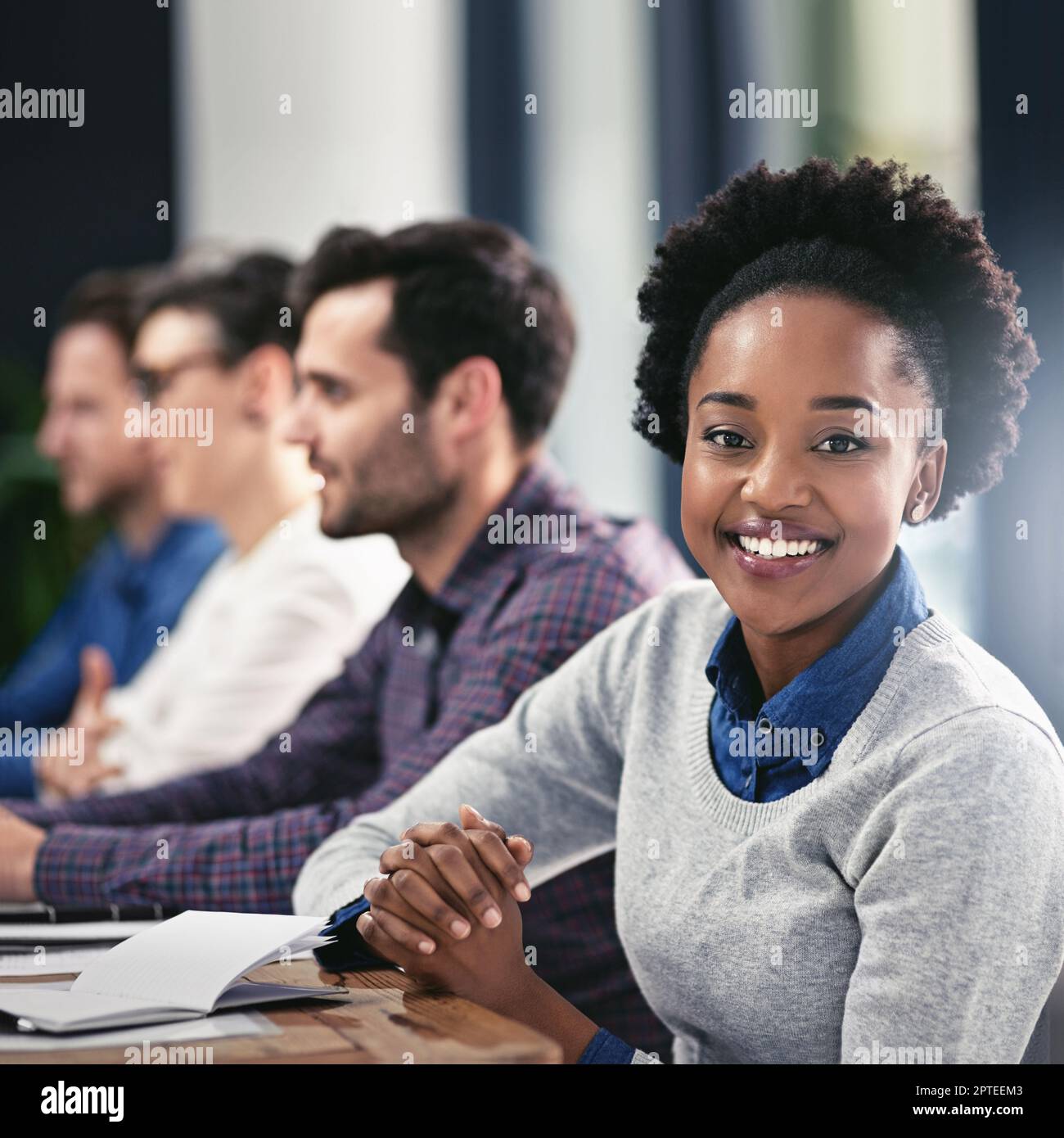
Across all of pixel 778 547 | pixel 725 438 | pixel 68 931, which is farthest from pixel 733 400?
pixel 68 931

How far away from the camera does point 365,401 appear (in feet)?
5.85

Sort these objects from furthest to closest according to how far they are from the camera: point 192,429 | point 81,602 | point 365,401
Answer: point 81,602 < point 192,429 < point 365,401

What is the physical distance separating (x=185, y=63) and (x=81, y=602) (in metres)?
1.29

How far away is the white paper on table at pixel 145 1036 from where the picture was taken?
928 millimetres

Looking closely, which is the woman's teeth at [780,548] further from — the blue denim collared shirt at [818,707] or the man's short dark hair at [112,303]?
the man's short dark hair at [112,303]

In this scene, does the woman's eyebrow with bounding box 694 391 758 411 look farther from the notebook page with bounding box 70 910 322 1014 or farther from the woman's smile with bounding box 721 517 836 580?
the notebook page with bounding box 70 910 322 1014

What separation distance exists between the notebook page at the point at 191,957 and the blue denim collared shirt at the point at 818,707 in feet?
1.37

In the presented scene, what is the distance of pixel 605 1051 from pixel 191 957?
0.36 m

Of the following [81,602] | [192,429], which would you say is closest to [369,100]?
[192,429]

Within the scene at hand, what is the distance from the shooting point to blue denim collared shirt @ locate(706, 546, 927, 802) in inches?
43.9

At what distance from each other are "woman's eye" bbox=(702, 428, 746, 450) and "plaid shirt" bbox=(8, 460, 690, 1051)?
1.30ft

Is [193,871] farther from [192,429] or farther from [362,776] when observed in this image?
[192,429]

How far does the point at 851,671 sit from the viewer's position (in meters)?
1.12

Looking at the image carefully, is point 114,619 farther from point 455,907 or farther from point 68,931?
point 455,907
